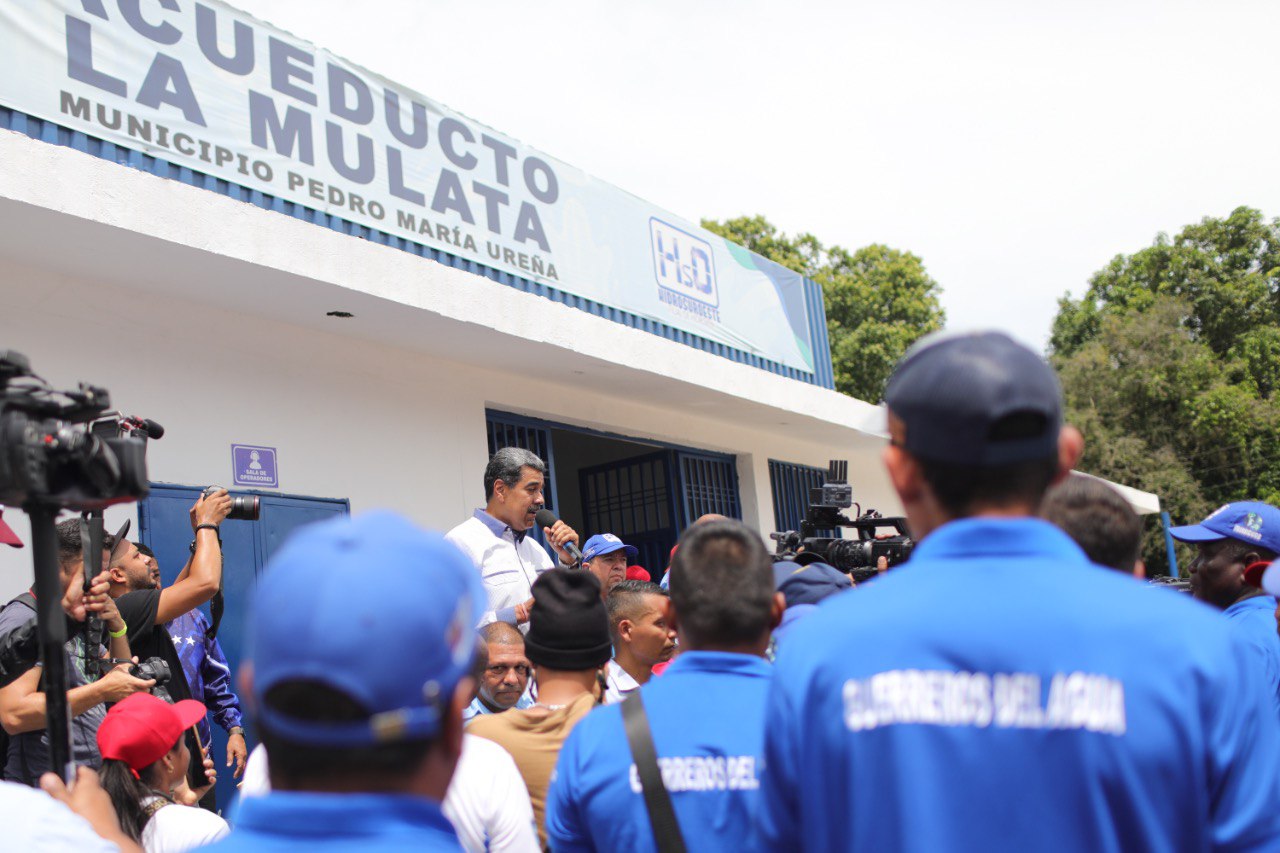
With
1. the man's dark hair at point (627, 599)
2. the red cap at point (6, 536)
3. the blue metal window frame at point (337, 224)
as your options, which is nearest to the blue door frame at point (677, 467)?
the blue metal window frame at point (337, 224)

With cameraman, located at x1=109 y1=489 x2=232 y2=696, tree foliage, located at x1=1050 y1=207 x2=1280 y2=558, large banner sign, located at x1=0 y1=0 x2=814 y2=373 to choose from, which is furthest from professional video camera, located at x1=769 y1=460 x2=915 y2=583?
tree foliage, located at x1=1050 y1=207 x2=1280 y2=558

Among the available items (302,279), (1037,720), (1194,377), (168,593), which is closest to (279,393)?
(302,279)

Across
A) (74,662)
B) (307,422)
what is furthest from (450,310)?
(74,662)

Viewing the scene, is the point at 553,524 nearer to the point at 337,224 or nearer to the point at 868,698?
the point at 337,224

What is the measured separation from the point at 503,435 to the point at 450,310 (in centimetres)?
205

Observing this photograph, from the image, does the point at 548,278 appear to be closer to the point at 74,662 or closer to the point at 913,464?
the point at 74,662

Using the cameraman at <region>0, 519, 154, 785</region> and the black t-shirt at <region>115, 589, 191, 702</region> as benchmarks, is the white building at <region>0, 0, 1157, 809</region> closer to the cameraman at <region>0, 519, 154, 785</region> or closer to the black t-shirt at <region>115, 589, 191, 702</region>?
the black t-shirt at <region>115, 589, 191, 702</region>

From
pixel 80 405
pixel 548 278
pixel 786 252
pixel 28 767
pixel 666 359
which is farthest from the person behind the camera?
pixel 786 252

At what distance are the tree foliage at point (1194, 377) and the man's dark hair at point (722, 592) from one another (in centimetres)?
2528

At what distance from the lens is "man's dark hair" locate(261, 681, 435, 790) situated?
109 cm

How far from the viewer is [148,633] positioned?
14.2ft

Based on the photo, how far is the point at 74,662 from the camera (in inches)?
152

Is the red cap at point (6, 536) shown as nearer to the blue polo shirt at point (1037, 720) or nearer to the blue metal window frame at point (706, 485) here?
the blue polo shirt at point (1037, 720)

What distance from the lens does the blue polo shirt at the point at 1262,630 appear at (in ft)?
10.5
